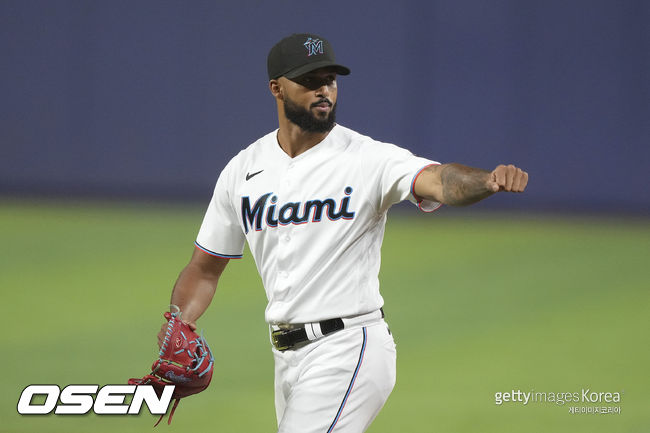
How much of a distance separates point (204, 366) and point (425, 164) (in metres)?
1.49

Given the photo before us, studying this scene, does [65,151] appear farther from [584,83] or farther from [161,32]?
[584,83]

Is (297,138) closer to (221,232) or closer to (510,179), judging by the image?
(221,232)

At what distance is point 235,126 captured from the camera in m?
14.6

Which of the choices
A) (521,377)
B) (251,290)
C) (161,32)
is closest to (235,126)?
(161,32)

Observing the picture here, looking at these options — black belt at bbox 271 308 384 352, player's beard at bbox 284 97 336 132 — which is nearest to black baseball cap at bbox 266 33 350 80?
player's beard at bbox 284 97 336 132

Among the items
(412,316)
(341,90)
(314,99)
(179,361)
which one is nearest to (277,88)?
(314,99)

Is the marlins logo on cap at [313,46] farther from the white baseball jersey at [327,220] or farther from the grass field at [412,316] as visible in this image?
the grass field at [412,316]

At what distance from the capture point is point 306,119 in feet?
13.3

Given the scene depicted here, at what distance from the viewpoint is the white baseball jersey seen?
12.5ft

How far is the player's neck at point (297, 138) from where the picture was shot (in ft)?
13.5

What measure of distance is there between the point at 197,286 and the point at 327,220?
927 mm

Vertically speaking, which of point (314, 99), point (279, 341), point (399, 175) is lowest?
point (279, 341)

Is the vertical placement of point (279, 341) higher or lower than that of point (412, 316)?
higher

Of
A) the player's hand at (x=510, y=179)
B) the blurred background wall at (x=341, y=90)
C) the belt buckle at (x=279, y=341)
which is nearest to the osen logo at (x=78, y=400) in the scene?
the belt buckle at (x=279, y=341)
